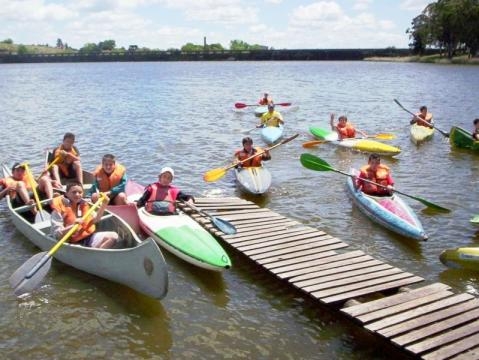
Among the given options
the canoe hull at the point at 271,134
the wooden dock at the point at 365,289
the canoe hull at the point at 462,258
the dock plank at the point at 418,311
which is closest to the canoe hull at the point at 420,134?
the canoe hull at the point at 271,134

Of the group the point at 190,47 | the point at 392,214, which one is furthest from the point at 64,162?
the point at 190,47

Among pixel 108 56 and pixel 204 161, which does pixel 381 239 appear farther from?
pixel 108 56

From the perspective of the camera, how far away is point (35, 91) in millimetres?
47469

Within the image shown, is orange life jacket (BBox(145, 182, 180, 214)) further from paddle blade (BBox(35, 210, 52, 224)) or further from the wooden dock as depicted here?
paddle blade (BBox(35, 210, 52, 224))

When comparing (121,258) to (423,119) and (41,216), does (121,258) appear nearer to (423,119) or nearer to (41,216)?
(41,216)

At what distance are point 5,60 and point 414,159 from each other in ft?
446

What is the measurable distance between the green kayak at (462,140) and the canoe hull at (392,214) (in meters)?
8.07

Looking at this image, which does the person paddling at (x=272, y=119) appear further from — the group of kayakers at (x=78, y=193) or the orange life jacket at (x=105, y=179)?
the orange life jacket at (x=105, y=179)

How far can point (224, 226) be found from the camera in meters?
9.64

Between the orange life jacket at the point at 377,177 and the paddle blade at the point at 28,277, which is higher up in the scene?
the orange life jacket at the point at 377,177

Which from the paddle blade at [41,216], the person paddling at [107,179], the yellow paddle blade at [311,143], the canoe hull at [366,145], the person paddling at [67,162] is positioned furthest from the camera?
the yellow paddle blade at [311,143]

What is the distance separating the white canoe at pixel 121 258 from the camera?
7125 millimetres

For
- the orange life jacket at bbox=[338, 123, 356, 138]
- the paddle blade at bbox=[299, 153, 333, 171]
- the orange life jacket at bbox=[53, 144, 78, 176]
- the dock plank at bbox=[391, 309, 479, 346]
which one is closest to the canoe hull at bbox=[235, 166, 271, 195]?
the paddle blade at bbox=[299, 153, 333, 171]

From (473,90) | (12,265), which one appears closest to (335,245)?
(12,265)
